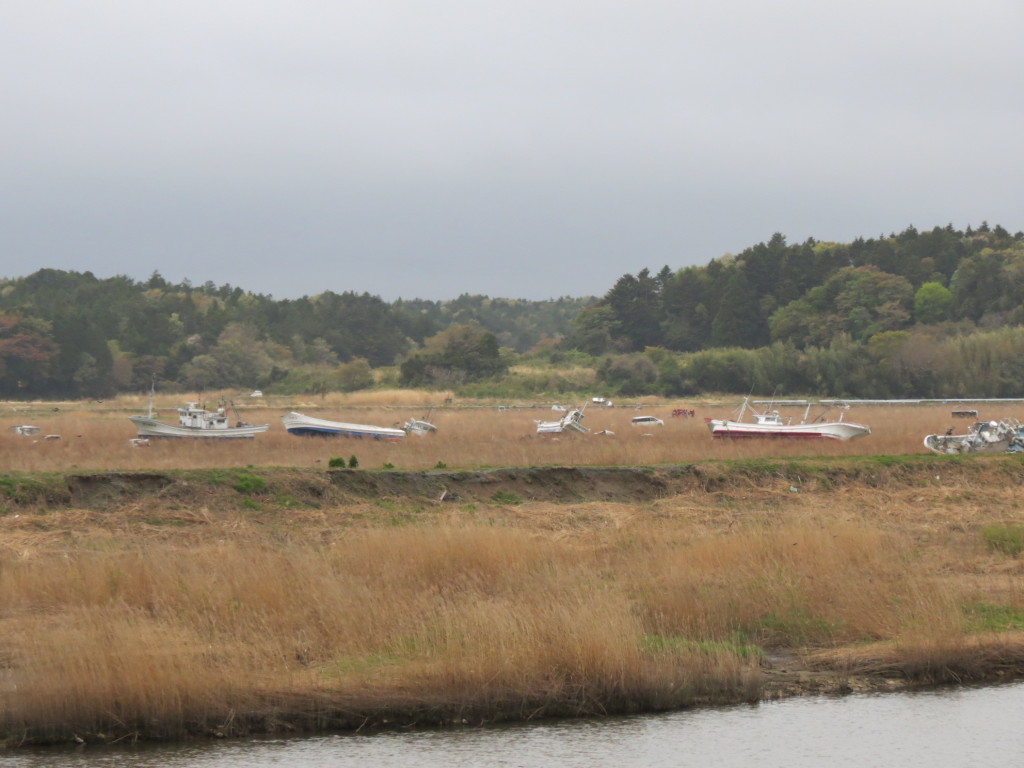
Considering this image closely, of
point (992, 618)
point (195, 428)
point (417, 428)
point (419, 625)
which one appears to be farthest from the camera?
point (417, 428)

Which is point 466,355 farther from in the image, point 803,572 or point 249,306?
point 803,572

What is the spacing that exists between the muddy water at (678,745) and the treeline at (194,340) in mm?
95863

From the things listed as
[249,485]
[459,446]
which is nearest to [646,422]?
[459,446]

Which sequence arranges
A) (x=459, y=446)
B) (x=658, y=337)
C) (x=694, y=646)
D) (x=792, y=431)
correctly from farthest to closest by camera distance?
(x=658, y=337)
(x=792, y=431)
(x=459, y=446)
(x=694, y=646)

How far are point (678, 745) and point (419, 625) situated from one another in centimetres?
348

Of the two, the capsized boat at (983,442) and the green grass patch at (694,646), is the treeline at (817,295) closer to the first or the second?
the capsized boat at (983,442)

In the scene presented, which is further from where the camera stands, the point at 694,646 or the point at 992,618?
the point at 992,618

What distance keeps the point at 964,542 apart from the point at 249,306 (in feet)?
482

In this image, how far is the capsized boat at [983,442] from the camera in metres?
38.9

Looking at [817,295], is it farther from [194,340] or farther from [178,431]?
[178,431]

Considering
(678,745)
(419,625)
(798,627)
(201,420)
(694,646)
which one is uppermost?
(201,420)

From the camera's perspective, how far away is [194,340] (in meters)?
132

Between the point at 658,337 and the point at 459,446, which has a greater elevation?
the point at 658,337

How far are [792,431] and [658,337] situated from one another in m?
93.5
